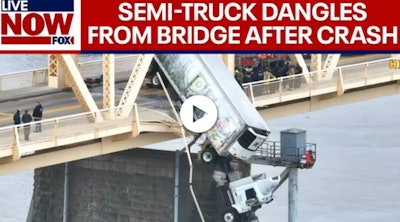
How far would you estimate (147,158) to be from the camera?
45406 mm

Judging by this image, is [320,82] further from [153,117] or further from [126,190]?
[153,117]

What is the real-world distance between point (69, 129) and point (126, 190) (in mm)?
9465

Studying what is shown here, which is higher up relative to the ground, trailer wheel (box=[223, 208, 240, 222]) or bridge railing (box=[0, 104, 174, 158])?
bridge railing (box=[0, 104, 174, 158])

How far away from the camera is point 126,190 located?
46.1 m

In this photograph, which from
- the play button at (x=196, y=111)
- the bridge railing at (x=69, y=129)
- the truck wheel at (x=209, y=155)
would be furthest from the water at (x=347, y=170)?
the bridge railing at (x=69, y=129)

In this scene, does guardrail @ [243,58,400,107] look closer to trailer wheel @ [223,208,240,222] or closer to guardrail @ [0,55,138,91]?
trailer wheel @ [223,208,240,222]

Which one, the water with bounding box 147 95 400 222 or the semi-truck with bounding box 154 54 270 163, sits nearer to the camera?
the semi-truck with bounding box 154 54 270 163

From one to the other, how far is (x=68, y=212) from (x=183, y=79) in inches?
380

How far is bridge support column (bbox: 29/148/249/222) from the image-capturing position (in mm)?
44188

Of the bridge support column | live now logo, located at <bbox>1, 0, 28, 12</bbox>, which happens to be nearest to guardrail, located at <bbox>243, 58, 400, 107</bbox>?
the bridge support column

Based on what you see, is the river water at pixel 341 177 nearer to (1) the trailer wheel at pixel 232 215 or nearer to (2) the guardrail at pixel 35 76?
(2) the guardrail at pixel 35 76

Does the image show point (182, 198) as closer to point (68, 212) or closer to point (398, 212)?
point (68, 212)

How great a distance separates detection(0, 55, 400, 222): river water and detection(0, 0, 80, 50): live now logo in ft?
97.4

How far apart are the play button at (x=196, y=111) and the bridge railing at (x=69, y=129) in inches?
35.5
